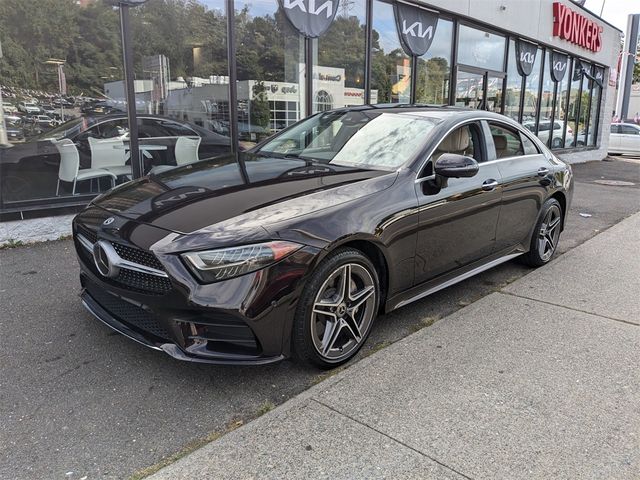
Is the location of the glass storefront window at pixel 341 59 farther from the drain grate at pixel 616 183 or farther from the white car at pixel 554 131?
the white car at pixel 554 131

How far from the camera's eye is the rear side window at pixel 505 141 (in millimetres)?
4551

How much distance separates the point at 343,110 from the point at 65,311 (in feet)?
9.12

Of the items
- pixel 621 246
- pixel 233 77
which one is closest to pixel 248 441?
pixel 621 246

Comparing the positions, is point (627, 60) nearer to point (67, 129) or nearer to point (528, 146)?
point (528, 146)

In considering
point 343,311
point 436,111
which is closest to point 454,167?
point 436,111

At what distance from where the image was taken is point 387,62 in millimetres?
10383

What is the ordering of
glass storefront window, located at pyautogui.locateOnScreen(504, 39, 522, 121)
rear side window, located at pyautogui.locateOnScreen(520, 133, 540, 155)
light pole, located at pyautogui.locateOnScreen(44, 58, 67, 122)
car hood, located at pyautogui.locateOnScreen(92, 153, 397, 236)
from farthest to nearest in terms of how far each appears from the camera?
glass storefront window, located at pyautogui.locateOnScreen(504, 39, 522, 121) < light pole, located at pyautogui.locateOnScreen(44, 58, 67, 122) < rear side window, located at pyautogui.locateOnScreen(520, 133, 540, 155) < car hood, located at pyautogui.locateOnScreen(92, 153, 397, 236)

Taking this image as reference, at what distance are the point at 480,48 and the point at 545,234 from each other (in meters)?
8.81

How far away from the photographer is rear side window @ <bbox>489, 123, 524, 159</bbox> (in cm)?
455

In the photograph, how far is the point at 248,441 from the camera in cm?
247

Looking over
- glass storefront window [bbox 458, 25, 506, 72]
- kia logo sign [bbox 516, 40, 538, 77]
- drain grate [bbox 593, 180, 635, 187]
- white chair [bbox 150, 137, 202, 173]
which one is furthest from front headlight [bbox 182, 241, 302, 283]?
kia logo sign [bbox 516, 40, 538, 77]

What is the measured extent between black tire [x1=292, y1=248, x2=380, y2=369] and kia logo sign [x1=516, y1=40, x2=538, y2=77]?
12805 mm

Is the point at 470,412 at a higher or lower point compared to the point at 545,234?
lower

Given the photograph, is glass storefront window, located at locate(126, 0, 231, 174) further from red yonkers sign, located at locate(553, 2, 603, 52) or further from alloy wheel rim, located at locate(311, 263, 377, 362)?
red yonkers sign, located at locate(553, 2, 603, 52)
